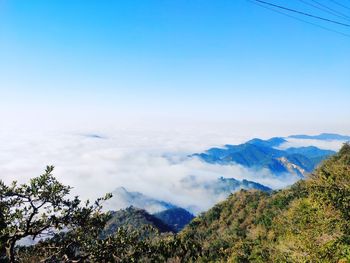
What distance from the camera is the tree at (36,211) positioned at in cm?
1362

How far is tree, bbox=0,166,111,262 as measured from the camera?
13.6m

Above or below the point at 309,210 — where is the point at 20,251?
above

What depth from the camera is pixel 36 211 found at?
45.1 feet

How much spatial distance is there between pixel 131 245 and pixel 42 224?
159 inches

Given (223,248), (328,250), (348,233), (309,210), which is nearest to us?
(328,250)

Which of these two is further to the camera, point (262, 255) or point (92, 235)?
point (262, 255)

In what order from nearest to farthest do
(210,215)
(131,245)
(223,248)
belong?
(131,245)
(223,248)
(210,215)

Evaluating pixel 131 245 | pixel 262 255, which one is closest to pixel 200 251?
pixel 262 255

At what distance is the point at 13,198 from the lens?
1372 cm

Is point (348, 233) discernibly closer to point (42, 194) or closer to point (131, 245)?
point (131, 245)

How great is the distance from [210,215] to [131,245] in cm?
14607

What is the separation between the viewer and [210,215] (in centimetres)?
15688

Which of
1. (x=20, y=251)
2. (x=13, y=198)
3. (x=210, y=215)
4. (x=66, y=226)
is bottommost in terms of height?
(x=210, y=215)

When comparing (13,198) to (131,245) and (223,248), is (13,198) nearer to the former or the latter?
(131,245)
